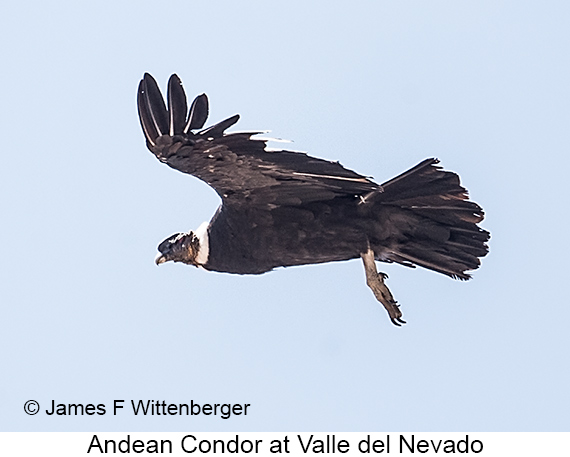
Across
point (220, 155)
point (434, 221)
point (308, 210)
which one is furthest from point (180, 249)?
point (434, 221)

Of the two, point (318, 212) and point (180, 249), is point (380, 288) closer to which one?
point (318, 212)

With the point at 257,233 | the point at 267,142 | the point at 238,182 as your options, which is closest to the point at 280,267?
the point at 257,233

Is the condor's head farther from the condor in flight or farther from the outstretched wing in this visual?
the outstretched wing

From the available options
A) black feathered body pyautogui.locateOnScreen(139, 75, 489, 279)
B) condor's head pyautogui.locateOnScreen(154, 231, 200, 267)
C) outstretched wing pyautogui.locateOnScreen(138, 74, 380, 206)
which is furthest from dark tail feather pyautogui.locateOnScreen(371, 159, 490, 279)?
condor's head pyautogui.locateOnScreen(154, 231, 200, 267)

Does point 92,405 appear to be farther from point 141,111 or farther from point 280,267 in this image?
point 141,111

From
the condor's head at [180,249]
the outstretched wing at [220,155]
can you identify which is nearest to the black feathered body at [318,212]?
the outstretched wing at [220,155]
